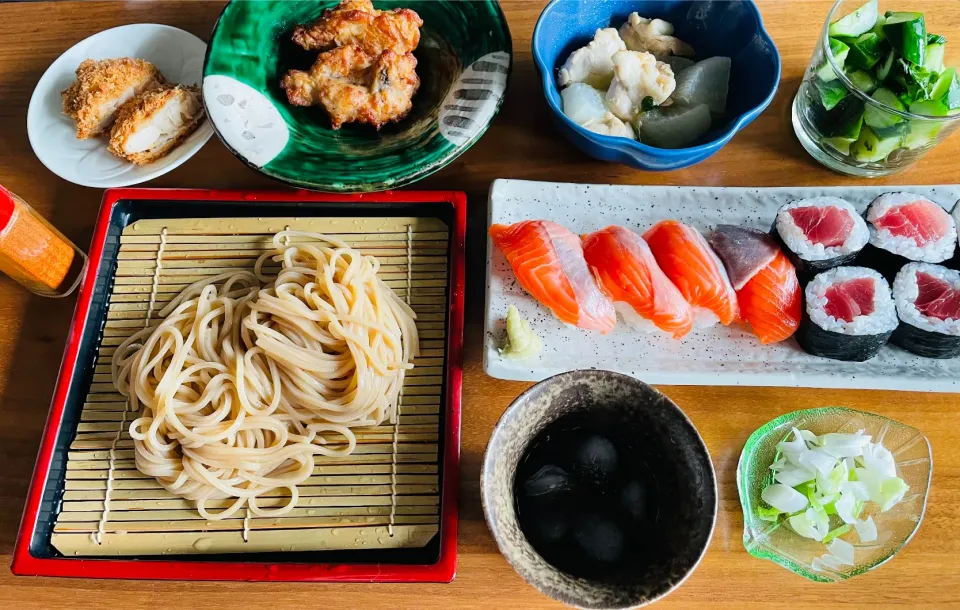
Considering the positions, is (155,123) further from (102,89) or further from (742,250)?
(742,250)

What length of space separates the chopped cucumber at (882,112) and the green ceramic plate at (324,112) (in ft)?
3.04

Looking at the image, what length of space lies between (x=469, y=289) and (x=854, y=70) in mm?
1157

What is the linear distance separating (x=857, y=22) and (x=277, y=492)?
1.88 metres

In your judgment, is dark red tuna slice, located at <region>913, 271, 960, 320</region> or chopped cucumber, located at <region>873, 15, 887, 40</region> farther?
chopped cucumber, located at <region>873, 15, 887, 40</region>

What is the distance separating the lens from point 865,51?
1649 mm

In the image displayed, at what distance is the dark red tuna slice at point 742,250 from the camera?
5.11ft

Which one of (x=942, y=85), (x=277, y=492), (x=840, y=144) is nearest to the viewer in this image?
(x=277, y=492)

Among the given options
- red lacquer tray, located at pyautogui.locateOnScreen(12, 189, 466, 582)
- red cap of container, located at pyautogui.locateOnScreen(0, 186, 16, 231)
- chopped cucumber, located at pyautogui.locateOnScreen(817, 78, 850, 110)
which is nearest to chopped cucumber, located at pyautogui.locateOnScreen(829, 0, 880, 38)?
chopped cucumber, located at pyautogui.locateOnScreen(817, 78, 850, 110)

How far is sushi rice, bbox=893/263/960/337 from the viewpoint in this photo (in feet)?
4.80

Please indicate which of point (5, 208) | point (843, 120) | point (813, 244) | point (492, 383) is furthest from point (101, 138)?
point (843, 120)

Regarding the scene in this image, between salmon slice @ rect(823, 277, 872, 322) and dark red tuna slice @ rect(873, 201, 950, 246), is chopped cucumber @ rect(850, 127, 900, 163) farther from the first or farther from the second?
salmon slice @ rect(823, 277, 872, 322)

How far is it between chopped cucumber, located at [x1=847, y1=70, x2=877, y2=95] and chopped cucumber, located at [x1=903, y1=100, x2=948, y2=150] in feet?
0.34

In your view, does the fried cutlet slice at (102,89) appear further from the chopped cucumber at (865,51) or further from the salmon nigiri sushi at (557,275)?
the chopped cucumber at (865,51)

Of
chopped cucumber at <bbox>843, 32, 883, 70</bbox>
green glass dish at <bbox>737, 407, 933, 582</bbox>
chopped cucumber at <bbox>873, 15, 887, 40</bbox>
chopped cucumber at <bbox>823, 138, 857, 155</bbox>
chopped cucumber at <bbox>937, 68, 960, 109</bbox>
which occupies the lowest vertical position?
green glass dish at <bbox>737, 407, 933, 582</bbox>
